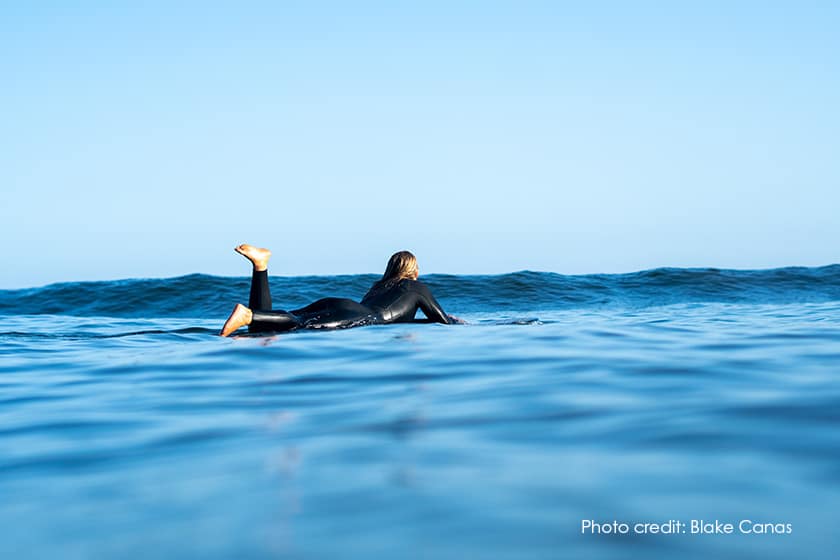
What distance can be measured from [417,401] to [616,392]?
3.27 feet

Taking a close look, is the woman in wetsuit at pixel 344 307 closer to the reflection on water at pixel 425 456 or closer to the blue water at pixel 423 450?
the blue water at pixel 423 450

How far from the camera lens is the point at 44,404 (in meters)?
4.21

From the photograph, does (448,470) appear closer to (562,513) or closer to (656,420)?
(562,513)

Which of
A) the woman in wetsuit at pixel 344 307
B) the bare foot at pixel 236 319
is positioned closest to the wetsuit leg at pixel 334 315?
the woman in wetsuit at pixel 344 307

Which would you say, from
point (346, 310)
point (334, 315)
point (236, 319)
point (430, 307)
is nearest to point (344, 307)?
point (346, 310)

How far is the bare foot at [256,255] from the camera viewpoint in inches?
315

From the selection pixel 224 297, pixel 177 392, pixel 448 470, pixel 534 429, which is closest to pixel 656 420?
pixel 534 429

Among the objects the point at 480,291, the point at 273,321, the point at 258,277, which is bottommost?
the point at 273,321

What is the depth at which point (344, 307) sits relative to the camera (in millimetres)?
8281

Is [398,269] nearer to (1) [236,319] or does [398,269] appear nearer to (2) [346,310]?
(2) [346,310]

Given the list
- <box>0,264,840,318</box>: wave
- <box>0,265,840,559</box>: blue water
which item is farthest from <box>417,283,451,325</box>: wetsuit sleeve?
<box>0,264,840,318</box>: wave

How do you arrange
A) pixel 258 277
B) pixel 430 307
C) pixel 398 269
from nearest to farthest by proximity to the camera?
pixel 258 277 → pixel 430 307 → pixel 398 269

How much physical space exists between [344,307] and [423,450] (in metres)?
5.60

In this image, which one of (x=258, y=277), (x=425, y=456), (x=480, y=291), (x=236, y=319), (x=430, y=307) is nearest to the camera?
(x=425, y=456)
